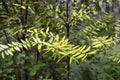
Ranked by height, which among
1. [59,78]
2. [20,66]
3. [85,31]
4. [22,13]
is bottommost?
[59,78]

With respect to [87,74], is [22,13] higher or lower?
higher

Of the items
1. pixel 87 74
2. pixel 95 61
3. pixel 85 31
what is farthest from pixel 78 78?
pixel 85 31

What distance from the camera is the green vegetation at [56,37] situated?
116 centimetres

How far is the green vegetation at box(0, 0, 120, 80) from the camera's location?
1.16 meters

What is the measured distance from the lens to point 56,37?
4.02 feet

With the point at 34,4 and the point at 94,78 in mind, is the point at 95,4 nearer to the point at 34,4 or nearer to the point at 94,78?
the point at 34,4

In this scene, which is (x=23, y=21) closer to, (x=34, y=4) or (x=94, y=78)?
(x=34, y=4)

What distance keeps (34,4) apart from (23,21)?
0.19 m

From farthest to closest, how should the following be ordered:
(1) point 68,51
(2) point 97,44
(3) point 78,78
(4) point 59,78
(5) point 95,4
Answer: (4) point 59,78
(3) point 78,78
(5) point 95,4
(2) point 97,44
(1) point 68,51

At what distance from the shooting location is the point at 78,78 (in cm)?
212

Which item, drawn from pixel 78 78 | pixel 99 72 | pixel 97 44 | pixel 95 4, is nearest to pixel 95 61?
pixel 99 72

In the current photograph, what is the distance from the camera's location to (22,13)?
5.94 feet

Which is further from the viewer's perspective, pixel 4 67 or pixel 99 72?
pixel 4 67

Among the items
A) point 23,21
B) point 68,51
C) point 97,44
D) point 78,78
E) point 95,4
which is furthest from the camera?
point 78,78
